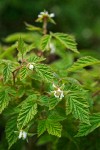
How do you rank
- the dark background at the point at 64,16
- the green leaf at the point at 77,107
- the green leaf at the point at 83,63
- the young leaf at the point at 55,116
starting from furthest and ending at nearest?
the dark background at the point at 64,16 → the green leaf at the point at 83,63 → the young leaf at the point at 55,116 → the green leaf at the point at 77,107

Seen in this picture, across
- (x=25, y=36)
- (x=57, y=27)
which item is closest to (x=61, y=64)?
(x=25, y=36)

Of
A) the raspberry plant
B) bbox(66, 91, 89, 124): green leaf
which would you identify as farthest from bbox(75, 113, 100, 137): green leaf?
bbox(66, 91, 89, 124): green leaf

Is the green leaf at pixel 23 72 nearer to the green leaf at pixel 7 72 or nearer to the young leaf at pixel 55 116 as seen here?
the green leaf at pixel 7 72

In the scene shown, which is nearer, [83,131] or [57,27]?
[83,131]

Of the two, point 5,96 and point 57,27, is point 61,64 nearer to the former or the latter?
point 5,96

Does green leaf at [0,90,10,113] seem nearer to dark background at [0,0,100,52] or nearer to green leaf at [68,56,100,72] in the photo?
green leaf at [68,56,100,72]

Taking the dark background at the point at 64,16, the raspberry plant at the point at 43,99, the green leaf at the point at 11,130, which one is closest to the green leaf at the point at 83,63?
the raspberry plant at the point at 43,99
